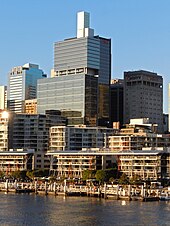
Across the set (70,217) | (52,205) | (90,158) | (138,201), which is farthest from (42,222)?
(90,158)

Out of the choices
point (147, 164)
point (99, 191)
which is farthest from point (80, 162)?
point (99, 191)

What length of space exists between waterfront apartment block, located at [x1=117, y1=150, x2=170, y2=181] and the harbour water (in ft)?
153

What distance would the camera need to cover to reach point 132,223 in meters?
95.1

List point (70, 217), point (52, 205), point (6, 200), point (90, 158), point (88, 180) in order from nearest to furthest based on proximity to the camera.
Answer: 1. point (70, 217)
2. point (52, 205)
3. point (6, 200)
4. point (88, 180)
5. point (90, 158)

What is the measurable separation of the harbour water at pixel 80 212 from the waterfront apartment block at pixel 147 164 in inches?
1836

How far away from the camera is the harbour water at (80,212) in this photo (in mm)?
96562

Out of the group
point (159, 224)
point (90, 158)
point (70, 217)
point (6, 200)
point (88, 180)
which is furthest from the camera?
point (90, 158)

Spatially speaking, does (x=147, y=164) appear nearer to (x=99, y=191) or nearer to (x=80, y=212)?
(x=99, y=191)

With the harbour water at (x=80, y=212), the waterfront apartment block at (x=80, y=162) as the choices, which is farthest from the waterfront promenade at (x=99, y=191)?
the waterfront apartment block at (x=80, y=162)

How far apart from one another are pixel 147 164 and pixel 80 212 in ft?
234

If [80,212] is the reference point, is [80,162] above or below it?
above

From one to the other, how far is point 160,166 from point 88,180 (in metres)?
21.3

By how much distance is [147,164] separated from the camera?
17662cm

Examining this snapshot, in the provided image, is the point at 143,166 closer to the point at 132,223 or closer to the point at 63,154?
the point at 63,154
